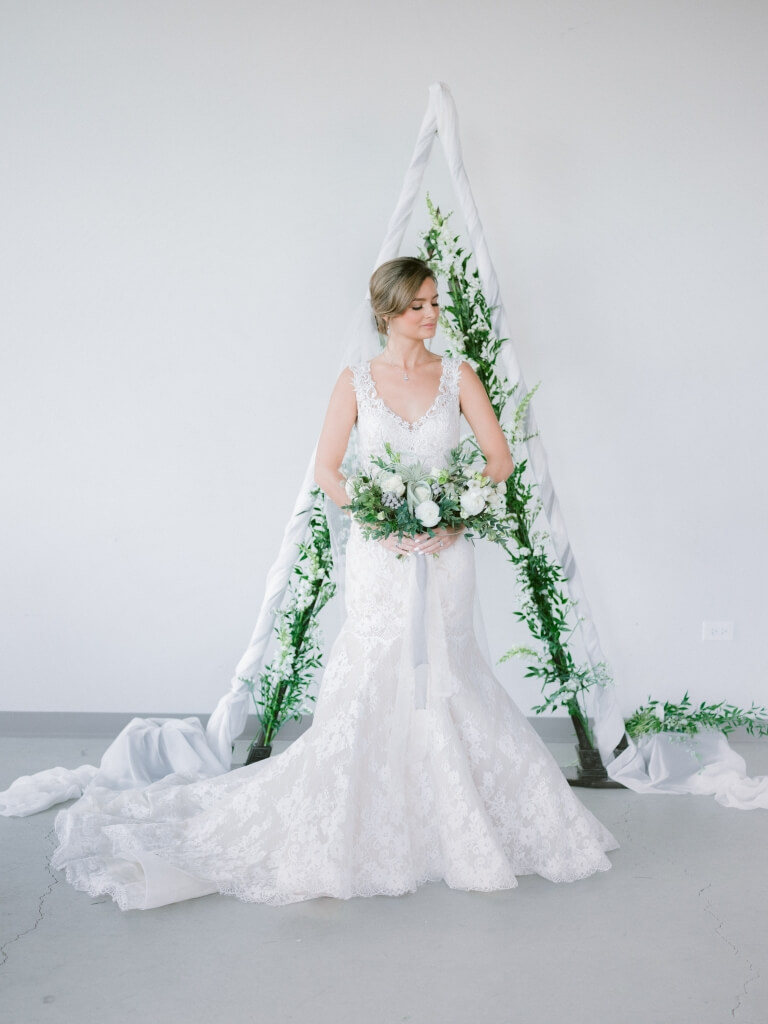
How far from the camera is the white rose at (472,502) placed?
10.9ft

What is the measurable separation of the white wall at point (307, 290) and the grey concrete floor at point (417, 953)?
1648 millimetres

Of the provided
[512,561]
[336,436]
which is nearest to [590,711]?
[512,561]

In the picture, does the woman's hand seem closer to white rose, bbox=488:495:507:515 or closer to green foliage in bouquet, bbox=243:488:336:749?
white rose, bbox=488:495:507:515

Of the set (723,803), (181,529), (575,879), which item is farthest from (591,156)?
(575,879)

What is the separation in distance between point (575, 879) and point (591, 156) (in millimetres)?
3214

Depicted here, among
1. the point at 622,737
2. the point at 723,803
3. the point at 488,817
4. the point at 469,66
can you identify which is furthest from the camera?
the point at 469,66

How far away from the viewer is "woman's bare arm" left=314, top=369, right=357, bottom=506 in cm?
371

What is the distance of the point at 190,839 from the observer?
11.5ft

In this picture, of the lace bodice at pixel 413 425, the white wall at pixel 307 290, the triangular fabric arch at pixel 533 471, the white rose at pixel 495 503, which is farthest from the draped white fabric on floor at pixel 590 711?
the white rose at pixel 495 503

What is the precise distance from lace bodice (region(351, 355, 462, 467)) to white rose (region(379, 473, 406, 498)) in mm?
239

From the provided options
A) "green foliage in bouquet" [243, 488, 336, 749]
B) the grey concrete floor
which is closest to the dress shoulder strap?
"green foliage in bouquet" [243, 488, 336, 749]

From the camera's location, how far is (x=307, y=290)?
16.2 ft

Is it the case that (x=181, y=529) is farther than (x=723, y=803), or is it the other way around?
(x=181, y=529)

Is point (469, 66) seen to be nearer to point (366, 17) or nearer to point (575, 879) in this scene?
point (366, 17)
